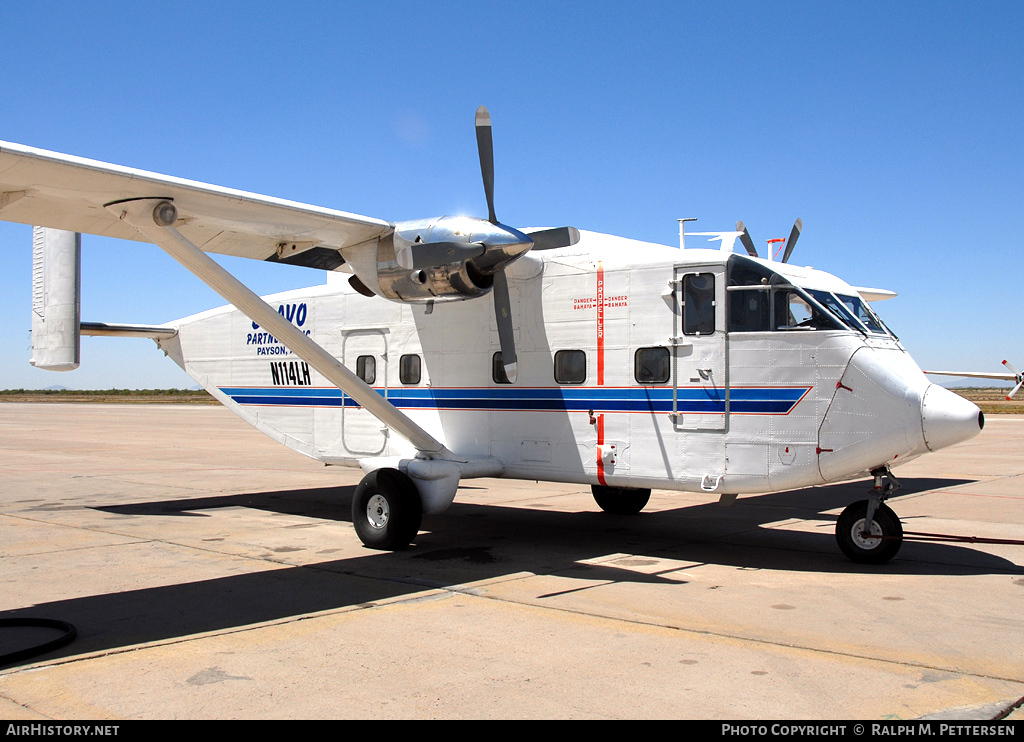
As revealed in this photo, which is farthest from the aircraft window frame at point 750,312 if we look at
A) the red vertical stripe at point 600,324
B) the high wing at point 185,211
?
the high wing at point 185,211

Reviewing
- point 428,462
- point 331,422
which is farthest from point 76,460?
point 428,462

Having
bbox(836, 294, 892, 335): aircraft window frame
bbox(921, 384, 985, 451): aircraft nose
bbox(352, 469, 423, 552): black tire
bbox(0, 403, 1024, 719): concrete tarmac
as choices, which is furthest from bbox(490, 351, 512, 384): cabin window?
bbox(921, 384, 985, 451): aircraft nose

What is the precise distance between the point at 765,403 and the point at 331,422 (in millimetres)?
6474

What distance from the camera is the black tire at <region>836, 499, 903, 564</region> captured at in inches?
346

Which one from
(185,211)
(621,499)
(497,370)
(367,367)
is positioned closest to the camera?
(185,211)

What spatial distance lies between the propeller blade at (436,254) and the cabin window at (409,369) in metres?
2.32

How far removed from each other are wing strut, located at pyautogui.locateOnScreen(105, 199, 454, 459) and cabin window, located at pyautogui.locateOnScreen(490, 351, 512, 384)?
1.13 m

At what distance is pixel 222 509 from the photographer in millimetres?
13539

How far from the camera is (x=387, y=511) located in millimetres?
9938

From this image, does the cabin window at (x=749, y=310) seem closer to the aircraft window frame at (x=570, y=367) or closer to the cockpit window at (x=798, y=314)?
the cockpit window at (x=798, y=314)

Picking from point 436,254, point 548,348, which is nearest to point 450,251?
point 436,254

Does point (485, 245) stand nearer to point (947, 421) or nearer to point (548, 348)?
point (548, 348)

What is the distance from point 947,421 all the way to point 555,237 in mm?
4588

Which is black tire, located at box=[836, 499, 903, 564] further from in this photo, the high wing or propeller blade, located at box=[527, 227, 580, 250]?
the high wing
